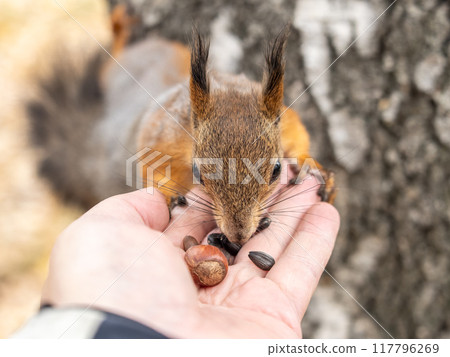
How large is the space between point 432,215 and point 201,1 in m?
0.99

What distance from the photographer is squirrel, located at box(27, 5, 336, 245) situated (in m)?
0.89

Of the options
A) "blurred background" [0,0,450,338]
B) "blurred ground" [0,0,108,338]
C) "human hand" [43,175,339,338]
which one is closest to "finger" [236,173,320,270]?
"human hand" [43,175,339,338]

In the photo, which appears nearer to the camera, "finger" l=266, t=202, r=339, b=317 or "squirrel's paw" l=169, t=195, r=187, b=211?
"finger" l=266, t=202, r=339, b=317

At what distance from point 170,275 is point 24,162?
5.02ft

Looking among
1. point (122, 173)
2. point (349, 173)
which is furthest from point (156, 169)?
point (349, 173)

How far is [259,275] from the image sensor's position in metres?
0.89

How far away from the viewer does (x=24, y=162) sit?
1994mm

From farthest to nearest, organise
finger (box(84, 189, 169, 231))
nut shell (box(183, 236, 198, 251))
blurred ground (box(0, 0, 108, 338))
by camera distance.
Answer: blurred ground (box(0, 0, 108, 338)) → nut shell (box(183, 236, 198, 251)) → finger (box(84, 189, 169, 231))

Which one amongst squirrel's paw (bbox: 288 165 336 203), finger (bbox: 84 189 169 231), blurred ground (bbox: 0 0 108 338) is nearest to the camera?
finger (bbox: 84 189 169 231)

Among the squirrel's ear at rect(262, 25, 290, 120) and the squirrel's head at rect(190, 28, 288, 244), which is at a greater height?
the squirrel's ear at rect(262, 25, 290, 120)

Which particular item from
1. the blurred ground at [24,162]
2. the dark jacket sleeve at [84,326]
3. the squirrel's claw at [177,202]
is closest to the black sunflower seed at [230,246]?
the squirrel's claw at [177,202]

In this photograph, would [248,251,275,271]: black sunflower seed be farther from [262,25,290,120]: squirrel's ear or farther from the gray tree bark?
the gray tree bark

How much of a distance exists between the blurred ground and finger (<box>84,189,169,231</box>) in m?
Result: 0.94

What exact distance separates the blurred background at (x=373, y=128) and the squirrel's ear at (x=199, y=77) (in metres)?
0.32
